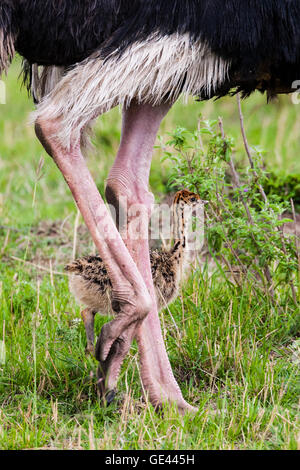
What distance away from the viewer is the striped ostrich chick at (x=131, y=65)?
3656 mm

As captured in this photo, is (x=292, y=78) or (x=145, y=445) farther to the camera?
(x=292, y=78)

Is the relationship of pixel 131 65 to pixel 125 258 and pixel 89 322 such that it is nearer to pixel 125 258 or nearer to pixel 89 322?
pixel 125 258

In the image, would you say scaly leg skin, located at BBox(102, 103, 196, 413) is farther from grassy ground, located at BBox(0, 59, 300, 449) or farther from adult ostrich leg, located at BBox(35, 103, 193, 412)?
grassy ground, located at BBox(0, 59, 300, 449)

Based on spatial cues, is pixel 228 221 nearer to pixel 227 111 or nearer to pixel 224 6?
pixel 224 6

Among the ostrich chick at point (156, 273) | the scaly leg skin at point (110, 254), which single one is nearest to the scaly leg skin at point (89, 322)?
the ostrich chick at point (156, 273)

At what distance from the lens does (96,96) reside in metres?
3.79

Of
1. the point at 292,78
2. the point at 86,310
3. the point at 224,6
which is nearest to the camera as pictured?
the point at 224,6

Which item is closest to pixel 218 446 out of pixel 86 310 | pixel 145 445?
pixel 145 445

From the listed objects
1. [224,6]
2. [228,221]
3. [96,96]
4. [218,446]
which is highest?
[224,6]

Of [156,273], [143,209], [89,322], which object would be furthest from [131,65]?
[89,322]

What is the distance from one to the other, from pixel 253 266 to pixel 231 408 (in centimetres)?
128

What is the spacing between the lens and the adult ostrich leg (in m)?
3.88

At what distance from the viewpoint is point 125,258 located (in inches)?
153

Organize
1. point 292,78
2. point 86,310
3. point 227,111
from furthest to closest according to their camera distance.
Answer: point 227,111, point 86,310, point 292,78
